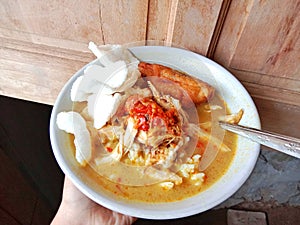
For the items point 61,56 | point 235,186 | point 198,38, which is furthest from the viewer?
point 61,56

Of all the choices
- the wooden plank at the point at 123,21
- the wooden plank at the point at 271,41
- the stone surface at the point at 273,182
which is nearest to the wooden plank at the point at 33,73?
the wooden plank at the point at 123,21

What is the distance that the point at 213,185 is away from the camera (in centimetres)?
54

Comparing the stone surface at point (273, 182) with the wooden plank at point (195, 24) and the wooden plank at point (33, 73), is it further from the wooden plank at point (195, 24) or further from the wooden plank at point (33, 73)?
the wooden plank at point (33, 73)

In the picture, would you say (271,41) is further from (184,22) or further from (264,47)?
(184,22)

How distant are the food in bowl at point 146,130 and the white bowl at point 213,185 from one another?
0.04 feet

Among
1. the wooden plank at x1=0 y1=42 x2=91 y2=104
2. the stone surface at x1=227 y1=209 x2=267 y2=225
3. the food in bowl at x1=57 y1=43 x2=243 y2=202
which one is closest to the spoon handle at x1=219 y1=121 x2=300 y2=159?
the food in bowl at x1=57 y1=43 x2=243 y2=202

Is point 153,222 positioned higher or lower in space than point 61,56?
lower

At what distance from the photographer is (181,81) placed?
0.61 meters

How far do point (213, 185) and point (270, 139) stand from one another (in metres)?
0.12

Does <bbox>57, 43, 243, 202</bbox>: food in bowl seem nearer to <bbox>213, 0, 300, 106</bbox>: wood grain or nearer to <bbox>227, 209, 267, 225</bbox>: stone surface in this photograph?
<bbox>213, 0, 300, 106</bbox>: wood grain

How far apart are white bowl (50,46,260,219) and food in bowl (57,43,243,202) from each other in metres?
0.01

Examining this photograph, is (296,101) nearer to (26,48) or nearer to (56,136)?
(56,136)

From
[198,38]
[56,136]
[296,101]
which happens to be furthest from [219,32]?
[56,136]

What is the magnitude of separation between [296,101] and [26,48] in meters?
0.61
